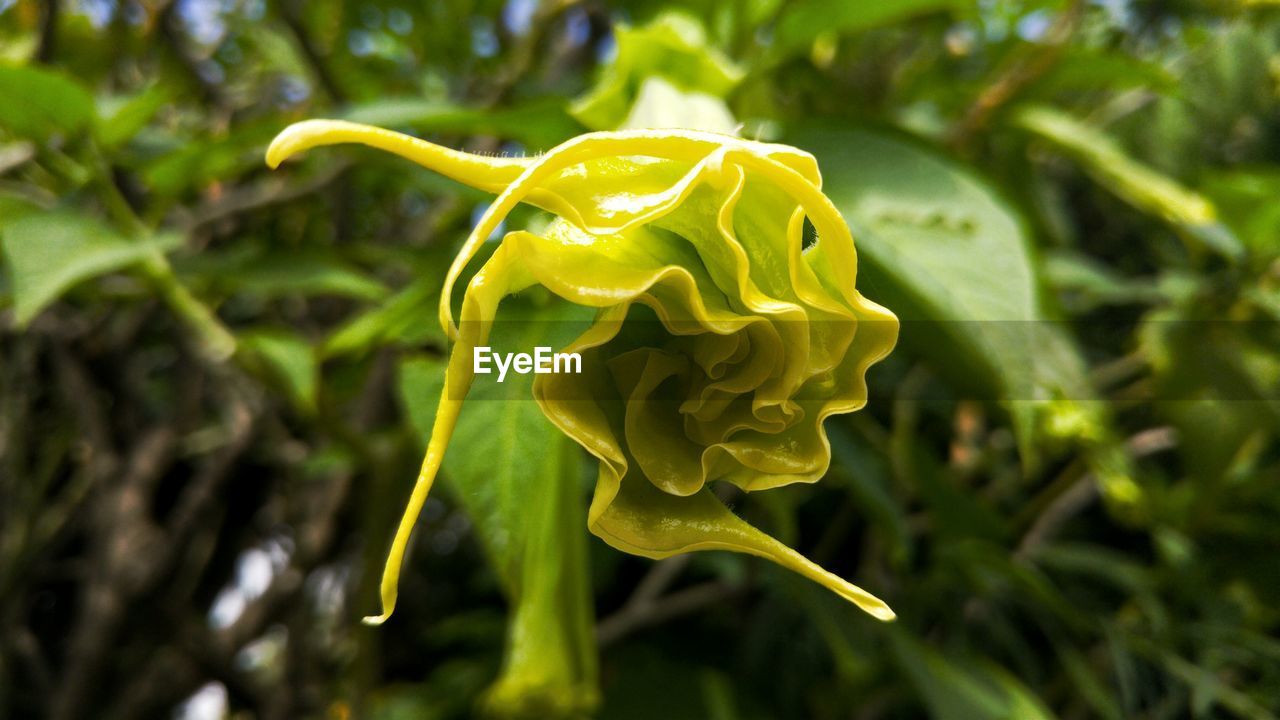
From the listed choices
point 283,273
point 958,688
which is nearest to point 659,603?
point 958,688

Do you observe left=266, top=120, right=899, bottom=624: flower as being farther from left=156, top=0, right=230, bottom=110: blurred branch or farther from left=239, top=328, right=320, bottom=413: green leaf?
left=156, top=0, right=230, bottom=110: blurred branch

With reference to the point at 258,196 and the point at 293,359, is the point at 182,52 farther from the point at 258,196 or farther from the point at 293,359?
the point at 293,359

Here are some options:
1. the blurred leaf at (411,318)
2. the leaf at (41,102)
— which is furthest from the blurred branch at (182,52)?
the blurred leaf at (411,318)

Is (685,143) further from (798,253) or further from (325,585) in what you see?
(325,585)

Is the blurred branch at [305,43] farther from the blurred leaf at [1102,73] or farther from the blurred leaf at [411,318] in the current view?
the blurred leaf at [1102,73]

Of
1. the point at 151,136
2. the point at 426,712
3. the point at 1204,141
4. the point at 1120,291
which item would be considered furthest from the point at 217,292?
the point at 1204,141

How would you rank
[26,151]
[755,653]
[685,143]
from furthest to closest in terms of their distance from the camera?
[755,653] < [26,151] < [685,143]
